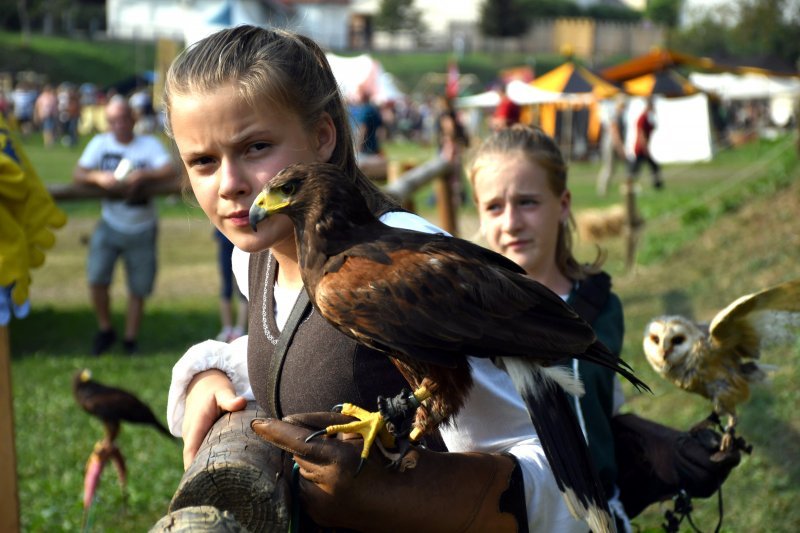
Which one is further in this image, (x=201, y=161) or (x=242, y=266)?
(x=242, y=266)

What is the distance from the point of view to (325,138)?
2.39 m

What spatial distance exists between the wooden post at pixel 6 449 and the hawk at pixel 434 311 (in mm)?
2049

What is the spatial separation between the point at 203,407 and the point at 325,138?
0.69 metres

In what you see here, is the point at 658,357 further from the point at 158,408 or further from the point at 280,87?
the point at 158,408

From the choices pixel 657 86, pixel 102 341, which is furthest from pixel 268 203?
pixel 657 86

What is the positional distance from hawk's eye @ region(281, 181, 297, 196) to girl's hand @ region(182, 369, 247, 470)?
556 mm

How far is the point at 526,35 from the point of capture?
97750 mm

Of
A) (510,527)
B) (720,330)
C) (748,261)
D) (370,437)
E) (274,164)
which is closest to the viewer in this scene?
(370,437)

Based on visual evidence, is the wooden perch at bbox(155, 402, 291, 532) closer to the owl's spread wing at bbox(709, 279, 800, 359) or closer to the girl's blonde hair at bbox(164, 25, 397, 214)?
the girl's blonde hair at bbox(164, 25, 397, 214)

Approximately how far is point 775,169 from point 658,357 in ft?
29.8

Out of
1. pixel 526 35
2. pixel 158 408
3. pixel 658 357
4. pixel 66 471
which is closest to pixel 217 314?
pixel 158 408

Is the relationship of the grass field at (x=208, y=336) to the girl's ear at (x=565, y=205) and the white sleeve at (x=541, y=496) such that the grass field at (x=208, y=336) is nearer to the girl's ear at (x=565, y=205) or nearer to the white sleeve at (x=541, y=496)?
the girl's ear at (x=565, y=205)

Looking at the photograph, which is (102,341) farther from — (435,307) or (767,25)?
(767,25)

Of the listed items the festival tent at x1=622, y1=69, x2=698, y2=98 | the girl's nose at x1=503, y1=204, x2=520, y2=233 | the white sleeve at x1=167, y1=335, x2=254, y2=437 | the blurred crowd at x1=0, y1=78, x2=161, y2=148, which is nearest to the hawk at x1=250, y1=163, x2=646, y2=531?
the white sleeve at x1=167, y1=335, x2=254, y2=437
